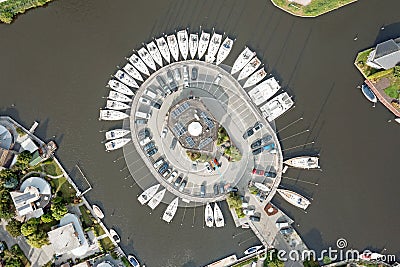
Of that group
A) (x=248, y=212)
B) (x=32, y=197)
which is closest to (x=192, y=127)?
(x=248, y=212)

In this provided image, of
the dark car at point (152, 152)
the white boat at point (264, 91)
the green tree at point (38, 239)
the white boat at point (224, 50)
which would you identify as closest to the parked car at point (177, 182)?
the dark car at point (152, 152)

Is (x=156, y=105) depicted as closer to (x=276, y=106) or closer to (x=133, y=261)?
(x=276, y=106)

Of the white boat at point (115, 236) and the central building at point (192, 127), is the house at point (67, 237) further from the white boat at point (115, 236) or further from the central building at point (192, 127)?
the central building at point (192, 127)

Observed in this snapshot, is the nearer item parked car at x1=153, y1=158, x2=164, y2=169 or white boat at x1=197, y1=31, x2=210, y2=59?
parked car at x1=153, y1=158, x2=164, y2=169

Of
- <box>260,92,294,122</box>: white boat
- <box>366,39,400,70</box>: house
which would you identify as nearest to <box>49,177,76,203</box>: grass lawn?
<box>260,92,294,122</box>: white boat

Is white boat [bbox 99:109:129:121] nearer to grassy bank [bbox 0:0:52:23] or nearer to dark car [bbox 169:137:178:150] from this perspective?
dark car [bbox 169:137:178:150]

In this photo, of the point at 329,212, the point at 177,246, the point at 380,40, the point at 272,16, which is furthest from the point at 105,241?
the point at 380,40
